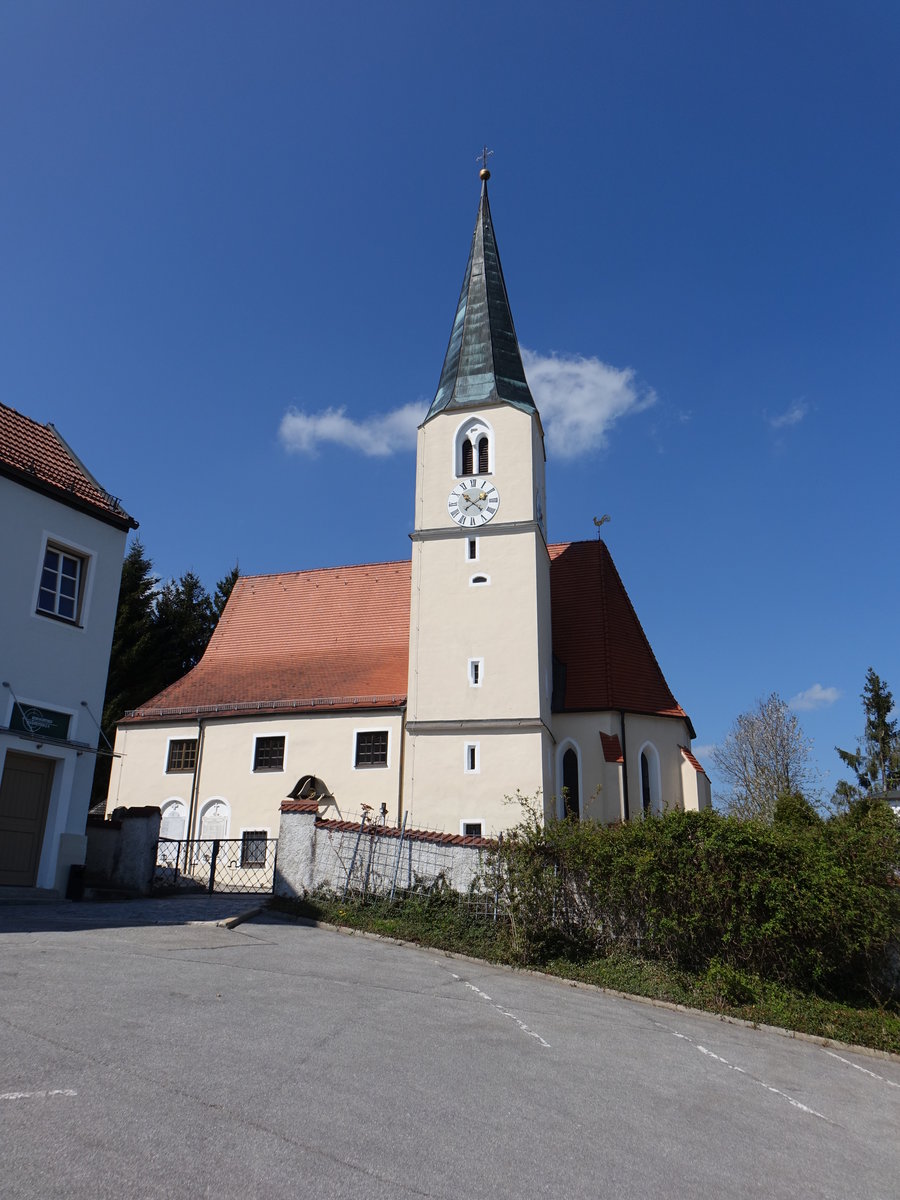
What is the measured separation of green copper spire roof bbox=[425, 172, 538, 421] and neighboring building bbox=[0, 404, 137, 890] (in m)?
12.7

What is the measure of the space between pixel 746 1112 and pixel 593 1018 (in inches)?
119

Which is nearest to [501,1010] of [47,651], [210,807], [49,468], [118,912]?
[118,912]

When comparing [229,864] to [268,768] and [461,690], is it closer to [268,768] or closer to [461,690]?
[268,768]

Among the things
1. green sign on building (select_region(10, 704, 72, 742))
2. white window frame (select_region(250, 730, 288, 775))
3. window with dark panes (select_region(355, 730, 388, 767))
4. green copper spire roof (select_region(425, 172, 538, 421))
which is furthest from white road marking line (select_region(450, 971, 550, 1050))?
green copper spire roof (select_region(425, 172, 538, 421))

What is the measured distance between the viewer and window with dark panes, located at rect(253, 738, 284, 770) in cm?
2622

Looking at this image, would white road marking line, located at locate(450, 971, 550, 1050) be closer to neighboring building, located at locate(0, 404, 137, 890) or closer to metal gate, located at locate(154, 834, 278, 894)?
neighboring building, located at locate(0, 404, 137, 890)

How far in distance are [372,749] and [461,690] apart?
10.9 ft

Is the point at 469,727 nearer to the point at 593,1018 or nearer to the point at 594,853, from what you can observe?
the point at 594,853

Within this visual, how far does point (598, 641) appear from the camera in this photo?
87.8 feet


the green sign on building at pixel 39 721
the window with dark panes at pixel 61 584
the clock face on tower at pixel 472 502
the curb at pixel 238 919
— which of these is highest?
the clock face on tower at pixel 472 502

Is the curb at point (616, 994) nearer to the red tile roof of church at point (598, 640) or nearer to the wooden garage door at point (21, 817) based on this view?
the wooden garage door at point (21, 817)

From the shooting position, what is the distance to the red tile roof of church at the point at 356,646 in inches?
1030

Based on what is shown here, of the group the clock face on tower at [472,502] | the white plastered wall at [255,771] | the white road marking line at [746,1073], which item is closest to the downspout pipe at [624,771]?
the white plastered wall at [255,771]

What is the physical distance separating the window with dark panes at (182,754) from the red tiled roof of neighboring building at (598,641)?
10691 millimetres
